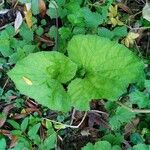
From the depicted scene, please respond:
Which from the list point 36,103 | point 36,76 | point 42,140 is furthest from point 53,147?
point 36,76

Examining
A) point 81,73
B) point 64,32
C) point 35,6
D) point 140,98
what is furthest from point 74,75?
point 35,6

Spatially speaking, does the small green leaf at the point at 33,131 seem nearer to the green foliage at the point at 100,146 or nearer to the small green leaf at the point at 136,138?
the green foliage at the point at 100,146

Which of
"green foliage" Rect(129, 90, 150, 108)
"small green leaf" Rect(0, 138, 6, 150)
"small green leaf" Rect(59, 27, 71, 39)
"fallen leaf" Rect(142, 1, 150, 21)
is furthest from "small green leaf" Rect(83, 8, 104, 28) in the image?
"small green leaf" Rect(0, 138, 6, 150)

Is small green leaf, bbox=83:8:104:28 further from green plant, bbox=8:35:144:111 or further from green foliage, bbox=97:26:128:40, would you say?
green plant, bbox=8:35:144:111

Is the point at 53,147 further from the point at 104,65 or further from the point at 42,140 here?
the point at 104,65

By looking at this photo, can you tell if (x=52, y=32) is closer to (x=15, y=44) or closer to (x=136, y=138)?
(x=15, y=44)

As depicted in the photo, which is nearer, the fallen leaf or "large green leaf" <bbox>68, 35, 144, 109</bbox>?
"large green leaf" <bbox>68, 35, 144, 109</bbox>

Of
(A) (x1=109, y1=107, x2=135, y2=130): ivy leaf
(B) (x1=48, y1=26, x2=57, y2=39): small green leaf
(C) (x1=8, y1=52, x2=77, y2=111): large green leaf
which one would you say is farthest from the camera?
(B) (x1=48, y1=26, x2=57, y2=39): small green leaf
